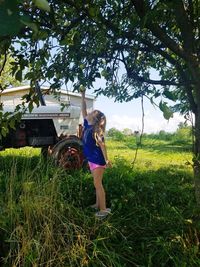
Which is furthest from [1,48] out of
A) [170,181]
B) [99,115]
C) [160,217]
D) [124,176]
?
[170,181]

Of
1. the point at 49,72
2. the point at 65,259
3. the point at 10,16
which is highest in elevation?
the point at 49,72

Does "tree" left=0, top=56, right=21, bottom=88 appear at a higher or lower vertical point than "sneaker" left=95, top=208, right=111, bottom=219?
higher

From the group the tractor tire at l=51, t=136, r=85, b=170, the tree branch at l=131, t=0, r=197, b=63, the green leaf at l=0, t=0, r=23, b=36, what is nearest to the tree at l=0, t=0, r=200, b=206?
the tree branch at l=131, t=0, r=197, b=63

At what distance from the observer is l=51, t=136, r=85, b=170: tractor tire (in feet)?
26.4

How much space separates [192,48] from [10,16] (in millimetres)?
2563

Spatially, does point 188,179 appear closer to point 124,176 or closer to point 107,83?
point 124,176

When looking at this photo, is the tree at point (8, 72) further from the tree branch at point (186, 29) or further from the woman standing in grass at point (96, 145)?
the tree branch at point (186, 29)

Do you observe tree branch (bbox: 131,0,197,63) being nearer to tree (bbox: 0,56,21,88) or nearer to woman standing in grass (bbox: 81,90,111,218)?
tree (bbox: 0,56,21,88)

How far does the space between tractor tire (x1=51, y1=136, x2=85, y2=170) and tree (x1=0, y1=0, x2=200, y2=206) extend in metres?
3.83

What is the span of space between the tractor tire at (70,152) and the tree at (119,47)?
12.6 ft

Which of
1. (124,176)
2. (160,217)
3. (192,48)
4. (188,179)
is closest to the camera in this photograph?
(192,48)

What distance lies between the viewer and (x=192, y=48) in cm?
318

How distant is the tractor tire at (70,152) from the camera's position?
804 cm

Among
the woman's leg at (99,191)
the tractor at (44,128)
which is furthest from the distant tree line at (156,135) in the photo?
the woman's leg at (99,191)
